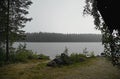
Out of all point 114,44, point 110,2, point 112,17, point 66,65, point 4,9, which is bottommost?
point 66,65

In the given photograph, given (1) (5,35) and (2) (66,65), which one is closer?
(2) (66,65)

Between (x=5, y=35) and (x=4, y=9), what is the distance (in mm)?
2486

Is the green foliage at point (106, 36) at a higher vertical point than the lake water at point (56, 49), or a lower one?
higher

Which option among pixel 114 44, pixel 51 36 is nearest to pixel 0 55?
pixel 114 44

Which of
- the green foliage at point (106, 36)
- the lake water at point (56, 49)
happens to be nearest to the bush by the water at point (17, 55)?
the green foliage at point (106, 36)

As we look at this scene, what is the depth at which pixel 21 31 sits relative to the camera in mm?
20062

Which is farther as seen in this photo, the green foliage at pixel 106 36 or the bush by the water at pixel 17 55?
the bush by the water at pixel 17 55

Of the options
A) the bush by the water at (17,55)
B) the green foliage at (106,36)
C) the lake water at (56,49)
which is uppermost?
the green foliage at (106,36)

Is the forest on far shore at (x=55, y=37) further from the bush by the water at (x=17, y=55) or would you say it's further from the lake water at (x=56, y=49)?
the bush by the water at (x=17, y=55)

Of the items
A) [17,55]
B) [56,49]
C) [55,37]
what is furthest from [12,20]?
[55,37]

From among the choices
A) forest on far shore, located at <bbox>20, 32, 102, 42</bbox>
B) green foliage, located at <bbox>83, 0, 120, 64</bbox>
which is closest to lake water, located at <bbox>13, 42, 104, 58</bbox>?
forest on far shore, located at <bbox>20, 32, 102, 42</bbox>

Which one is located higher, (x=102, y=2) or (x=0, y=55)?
(x=102, y=2)

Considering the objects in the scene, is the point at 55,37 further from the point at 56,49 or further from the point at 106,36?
the point at 106,36

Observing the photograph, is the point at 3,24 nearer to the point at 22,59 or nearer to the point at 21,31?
the point at 21,31
